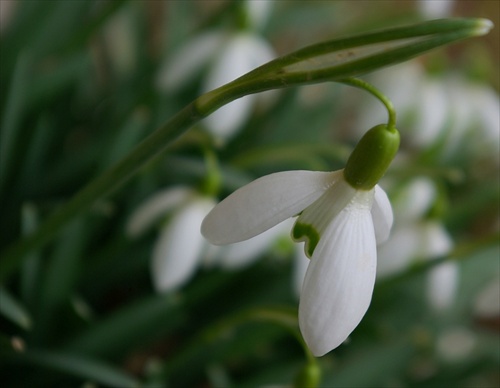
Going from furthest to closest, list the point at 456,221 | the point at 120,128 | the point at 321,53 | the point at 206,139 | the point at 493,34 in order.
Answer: the point at 493,34 → the point at 456,221 → the point at 120,128 → the point at 206,139 → the point at 321,53

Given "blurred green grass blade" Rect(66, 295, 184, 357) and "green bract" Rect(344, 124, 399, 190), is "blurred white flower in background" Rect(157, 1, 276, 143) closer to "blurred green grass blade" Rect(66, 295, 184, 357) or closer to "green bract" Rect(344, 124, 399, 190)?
"blurred green grass blade" Rect(66, 295, 184, 357)

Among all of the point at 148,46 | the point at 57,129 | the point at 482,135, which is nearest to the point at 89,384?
the point at 57,129

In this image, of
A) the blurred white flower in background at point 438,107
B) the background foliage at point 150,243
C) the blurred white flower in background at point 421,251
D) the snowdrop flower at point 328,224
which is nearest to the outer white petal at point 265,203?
the snowdrop flower at point 328,224

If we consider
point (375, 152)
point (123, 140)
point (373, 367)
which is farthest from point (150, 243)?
point (375, 152)

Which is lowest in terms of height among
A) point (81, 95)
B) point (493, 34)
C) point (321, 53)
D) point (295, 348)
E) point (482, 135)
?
point (321, 53)

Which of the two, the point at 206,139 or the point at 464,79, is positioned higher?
the point at 464,79

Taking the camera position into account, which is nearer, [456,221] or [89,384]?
[89,384]

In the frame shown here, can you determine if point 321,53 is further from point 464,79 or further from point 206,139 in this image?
point 464,79

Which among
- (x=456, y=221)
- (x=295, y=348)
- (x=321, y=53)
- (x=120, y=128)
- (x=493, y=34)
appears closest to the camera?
(x=321, y=53)
